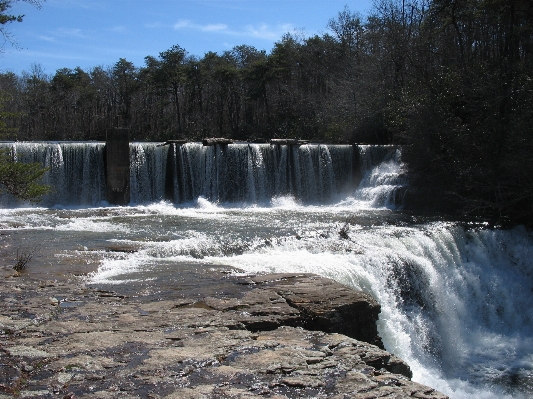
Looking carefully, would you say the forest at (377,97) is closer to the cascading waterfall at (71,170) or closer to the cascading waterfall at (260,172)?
the cascading waterfall at (260,172)

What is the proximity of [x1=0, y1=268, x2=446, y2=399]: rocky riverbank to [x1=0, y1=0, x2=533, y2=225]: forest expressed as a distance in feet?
12.3

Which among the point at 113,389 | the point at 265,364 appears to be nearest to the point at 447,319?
the point at 265,364

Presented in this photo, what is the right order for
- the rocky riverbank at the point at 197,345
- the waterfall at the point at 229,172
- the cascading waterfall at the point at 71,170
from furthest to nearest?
the waterfall at the point at 229,172
the cascading waterfall at the point at 71,170
the rocky riverbank at the point at 197,345

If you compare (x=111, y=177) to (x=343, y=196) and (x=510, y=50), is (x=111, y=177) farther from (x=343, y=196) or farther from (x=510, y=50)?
(x=510, y=50)

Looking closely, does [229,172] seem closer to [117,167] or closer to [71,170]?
[117,167]

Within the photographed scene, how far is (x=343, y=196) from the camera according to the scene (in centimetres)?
1884

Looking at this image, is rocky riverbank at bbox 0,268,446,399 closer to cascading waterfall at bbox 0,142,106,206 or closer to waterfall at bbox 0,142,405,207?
cascading waterfall at bbox 0,142,106,206

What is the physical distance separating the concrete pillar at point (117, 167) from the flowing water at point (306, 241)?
39 cm

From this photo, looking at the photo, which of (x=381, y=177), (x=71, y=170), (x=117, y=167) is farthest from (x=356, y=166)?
(x=71, y=170)

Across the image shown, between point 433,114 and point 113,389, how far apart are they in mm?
14836

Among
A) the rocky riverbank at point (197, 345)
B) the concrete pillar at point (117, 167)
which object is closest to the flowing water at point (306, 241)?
the concrete pillar at point (117, 167)

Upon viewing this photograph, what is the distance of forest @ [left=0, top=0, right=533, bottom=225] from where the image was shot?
14.9m

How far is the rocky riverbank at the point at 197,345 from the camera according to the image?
3482 millimetres

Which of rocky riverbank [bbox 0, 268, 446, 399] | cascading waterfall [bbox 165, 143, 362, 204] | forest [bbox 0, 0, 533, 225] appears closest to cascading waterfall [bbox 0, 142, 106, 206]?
cascading waterfall [bbox 165, 143, 362, 204]
